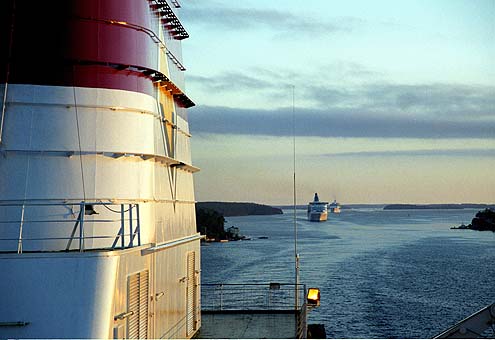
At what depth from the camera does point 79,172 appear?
41.9 ft

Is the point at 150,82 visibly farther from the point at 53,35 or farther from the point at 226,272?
the point at 226,272

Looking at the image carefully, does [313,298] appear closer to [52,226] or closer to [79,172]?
[79,172]

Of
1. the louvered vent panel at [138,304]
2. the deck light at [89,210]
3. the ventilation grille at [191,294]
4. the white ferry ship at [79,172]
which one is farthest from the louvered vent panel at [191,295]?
the deck light at [89,210]

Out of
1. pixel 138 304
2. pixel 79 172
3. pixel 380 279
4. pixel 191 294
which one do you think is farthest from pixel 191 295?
pixel 380 279

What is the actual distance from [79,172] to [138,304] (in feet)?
9.67

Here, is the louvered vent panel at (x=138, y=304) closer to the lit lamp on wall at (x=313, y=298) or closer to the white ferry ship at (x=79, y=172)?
the white ferry ship at (x=79, y=172)

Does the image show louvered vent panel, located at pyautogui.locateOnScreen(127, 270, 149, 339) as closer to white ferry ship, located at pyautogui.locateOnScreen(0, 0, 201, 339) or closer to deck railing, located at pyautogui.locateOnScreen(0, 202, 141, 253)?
white ferry ship, located at pyautogui.locateOnScreen(0, 0, 201, 339)

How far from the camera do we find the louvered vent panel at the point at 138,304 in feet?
40.4

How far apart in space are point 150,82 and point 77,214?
3.93 m

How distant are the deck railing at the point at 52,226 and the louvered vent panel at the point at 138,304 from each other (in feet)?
2.59

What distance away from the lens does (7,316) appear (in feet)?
35.4

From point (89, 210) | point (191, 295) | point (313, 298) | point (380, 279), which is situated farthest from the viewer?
point (380, 279)

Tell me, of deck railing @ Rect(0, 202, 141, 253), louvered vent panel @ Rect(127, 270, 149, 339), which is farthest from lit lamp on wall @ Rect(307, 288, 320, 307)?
deck railing @ Rect(0, 202, 141, 253)

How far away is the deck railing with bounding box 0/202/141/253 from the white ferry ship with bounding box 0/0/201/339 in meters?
0.02
